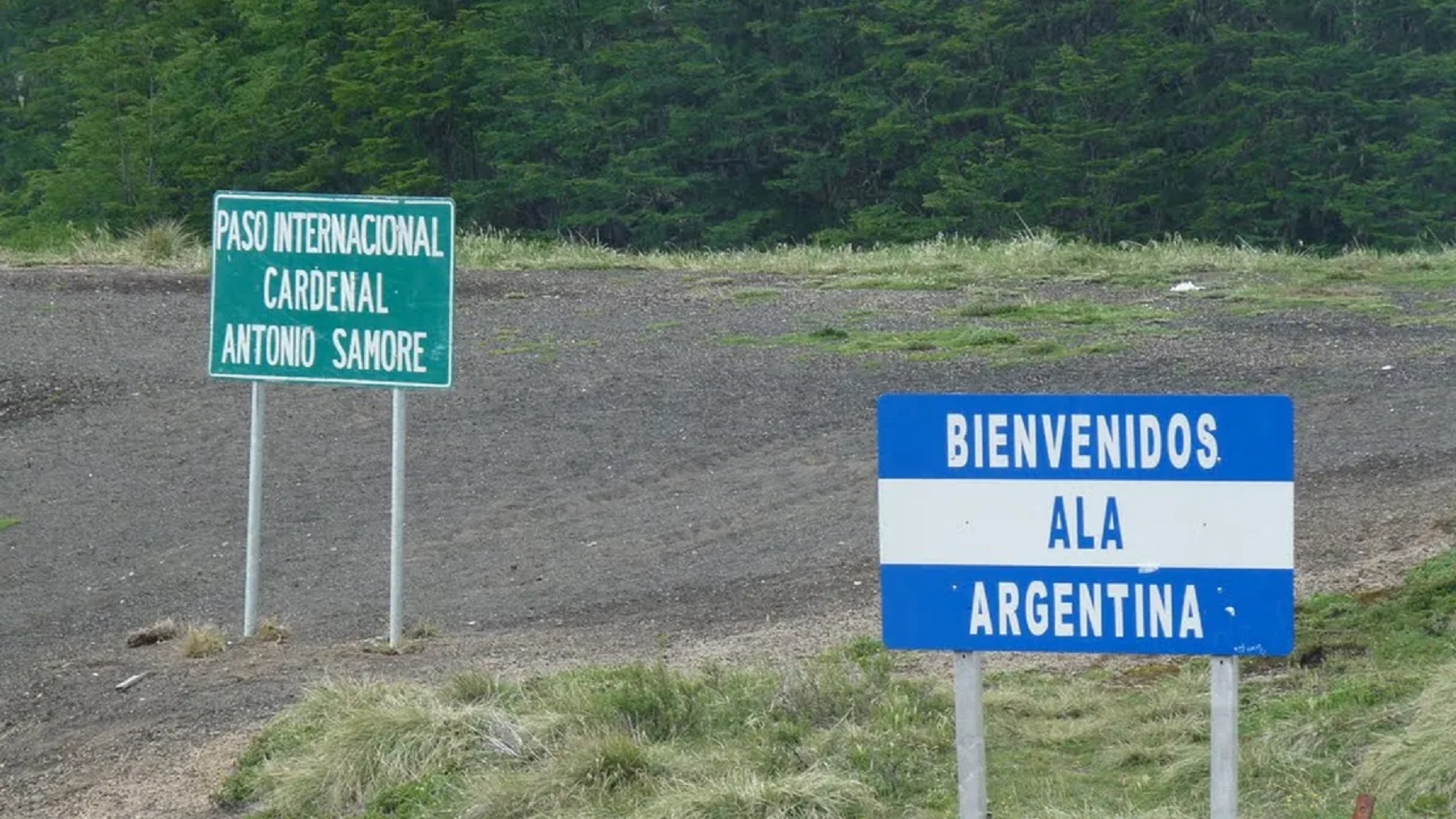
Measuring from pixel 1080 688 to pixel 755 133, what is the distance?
108 ft

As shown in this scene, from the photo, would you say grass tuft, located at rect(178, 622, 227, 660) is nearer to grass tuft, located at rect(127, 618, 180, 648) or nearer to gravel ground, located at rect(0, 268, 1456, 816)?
gravel ground, located at rect(0, 268, 1456, 816)

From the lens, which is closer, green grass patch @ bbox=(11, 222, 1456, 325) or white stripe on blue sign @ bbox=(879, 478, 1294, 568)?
white stripe on blue sign @ bbox=(879, 478, 1294, 568)

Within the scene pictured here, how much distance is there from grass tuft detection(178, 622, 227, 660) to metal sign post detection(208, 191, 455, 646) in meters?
0.25

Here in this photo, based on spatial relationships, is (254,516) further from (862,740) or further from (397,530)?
(862,740)

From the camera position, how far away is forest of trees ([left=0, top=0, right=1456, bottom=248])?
3672cm

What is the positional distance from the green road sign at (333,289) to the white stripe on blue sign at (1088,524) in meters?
4.73

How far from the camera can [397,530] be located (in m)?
8.76

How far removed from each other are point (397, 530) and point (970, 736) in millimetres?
4827

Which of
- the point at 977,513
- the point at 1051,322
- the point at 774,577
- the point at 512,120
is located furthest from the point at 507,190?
the point at 977,513

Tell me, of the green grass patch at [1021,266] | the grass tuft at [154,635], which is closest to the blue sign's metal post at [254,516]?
the grass tuft at [154,635]

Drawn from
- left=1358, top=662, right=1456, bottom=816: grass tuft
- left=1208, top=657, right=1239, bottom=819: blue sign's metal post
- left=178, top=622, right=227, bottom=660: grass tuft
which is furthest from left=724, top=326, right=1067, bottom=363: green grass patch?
left=1208, top=657, right=1239, bottom=819: blue sign's metal post

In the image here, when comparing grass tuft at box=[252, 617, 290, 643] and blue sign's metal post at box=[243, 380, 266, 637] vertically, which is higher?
blue sign's metal post at box=[243, 380, 266, 637]

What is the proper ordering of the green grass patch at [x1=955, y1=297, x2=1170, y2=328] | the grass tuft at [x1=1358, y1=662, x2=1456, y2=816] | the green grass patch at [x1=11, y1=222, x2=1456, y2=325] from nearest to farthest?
the grass tuft at [x1=1358, y1=662, x2=1456, y2=816] → the green grass patch at [x1=955, y1=297, x2=1170, y2=328] → the green grass patch at [x1=11, y1=222, x2=1456, y2=325]

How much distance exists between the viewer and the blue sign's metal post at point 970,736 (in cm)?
431
